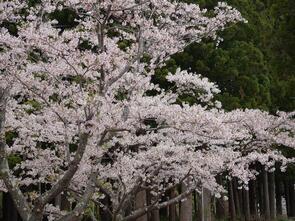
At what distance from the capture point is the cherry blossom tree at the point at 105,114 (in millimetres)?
7930

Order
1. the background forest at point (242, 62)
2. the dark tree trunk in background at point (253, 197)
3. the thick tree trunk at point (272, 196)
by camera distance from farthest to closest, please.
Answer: the dark tree trunk in background at point (253, 197) < the thick tree trunk at point (272, 196) < the background forest at point (242, 62)

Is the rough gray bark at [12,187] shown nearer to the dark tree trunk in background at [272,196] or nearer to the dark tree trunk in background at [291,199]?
the dark tree trunk in background at [272,196]

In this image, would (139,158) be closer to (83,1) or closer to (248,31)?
(83,1)

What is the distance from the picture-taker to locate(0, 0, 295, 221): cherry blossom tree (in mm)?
7930

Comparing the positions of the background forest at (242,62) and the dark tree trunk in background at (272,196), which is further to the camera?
the dark tree trunk in background at (272,196)

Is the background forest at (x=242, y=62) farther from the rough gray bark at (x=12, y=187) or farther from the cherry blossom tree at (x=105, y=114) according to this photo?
the rough gray bark at (x=12, y=187)

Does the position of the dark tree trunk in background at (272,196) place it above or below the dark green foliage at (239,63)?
below

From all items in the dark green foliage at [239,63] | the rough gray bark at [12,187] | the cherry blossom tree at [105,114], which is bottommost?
the rough gray bark at [12,187]

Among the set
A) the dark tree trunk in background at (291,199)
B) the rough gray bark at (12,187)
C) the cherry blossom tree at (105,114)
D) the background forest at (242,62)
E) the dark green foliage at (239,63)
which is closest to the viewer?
the cherry blossom tree at (105,114)

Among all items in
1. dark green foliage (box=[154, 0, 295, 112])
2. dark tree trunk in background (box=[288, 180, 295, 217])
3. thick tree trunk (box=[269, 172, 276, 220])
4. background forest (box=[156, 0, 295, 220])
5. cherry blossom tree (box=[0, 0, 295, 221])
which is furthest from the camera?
dark tree trunk in background (box=[288, 180, 295, 217])

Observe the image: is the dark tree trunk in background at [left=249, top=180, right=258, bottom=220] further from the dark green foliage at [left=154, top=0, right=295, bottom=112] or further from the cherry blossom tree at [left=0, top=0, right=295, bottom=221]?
the cherry blossom tree at [left=0, top=0, right=295, bottom=221]

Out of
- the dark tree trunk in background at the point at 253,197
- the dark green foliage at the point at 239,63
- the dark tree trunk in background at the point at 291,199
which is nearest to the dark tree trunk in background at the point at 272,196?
the dark tree trunk in background at the point at 253,197

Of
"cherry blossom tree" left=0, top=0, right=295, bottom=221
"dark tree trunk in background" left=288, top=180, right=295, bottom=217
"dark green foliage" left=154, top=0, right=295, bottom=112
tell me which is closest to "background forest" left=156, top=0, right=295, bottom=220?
"dark green foliage" left=154, top=0, right=295, bottom=112

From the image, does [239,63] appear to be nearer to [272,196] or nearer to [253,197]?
[272,196]
